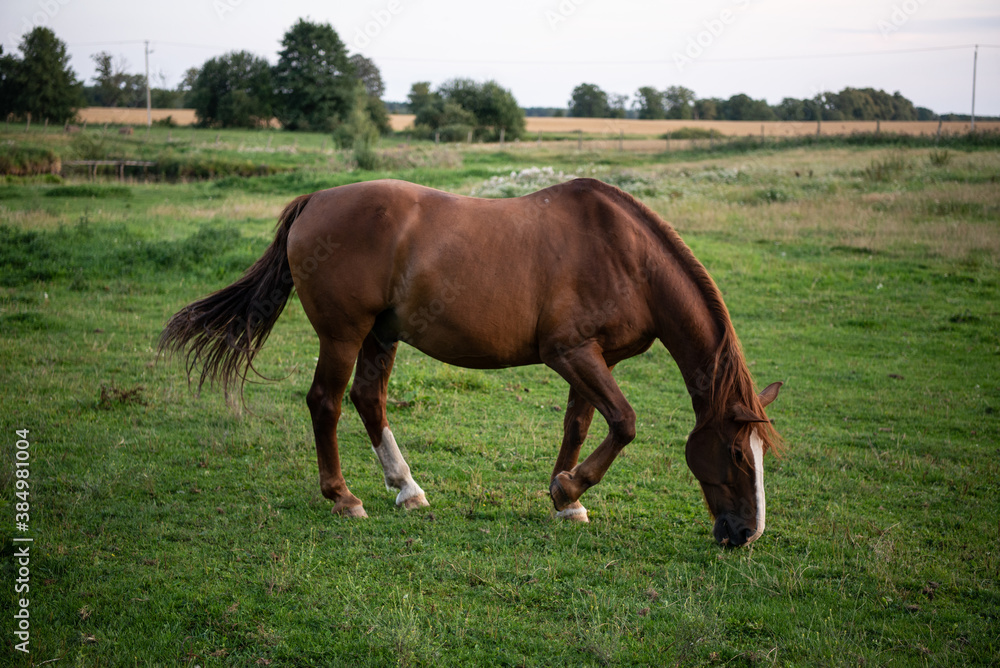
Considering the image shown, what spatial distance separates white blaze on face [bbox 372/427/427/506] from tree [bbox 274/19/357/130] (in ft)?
180

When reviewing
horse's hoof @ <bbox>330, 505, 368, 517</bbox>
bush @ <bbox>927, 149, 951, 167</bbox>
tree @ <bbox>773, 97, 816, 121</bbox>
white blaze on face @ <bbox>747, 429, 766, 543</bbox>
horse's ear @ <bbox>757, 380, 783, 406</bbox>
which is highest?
tree @ <bbox>773, 97, 816, 121</bbox>

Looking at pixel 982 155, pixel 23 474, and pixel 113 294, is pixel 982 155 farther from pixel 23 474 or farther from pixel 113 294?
pixel 23 474

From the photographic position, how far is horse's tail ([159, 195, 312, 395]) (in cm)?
496

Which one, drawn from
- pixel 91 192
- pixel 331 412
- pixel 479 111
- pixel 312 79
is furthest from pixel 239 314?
pixel 312 79

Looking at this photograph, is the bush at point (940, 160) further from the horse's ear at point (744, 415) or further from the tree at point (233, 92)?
the tree at point (233, 92)

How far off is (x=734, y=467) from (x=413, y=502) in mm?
2170

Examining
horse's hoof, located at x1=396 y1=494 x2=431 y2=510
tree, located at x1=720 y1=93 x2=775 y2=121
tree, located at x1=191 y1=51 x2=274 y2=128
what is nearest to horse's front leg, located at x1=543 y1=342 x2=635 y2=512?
horse's hoof, located at x1=396 y1=494 x2=431 y2=510

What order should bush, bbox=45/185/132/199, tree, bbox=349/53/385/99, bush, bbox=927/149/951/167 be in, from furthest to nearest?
tree, bbox=349/53/385/99 → bush, bbox=927/149/951/167 → bush, bbox=45/185/132/199

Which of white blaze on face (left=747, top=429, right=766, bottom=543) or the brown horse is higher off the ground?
the brown horse

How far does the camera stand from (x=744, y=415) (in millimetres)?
4023

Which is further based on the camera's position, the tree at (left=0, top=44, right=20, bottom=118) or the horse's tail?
the tree at (left=0, top=44, right=20, bottom=118)

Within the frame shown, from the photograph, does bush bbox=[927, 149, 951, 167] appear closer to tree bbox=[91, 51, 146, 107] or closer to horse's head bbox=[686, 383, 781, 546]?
horse's head bbox=[686, 383, 781, 546]

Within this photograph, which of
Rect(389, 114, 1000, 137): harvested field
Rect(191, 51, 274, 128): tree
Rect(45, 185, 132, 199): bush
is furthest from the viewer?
Rect(191, 51, 274, 128): tree

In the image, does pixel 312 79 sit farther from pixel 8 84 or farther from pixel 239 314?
pixel 239 314
